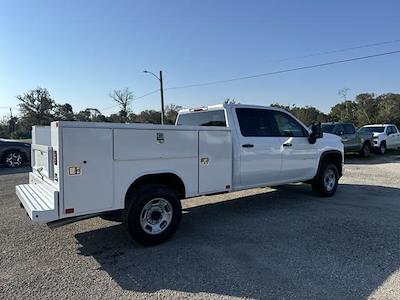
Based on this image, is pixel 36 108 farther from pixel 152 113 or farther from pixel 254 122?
pixel 254 122

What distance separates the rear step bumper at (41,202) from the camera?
4441 millimetres

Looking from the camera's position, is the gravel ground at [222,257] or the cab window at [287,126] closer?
the gravel ground at [222,257]

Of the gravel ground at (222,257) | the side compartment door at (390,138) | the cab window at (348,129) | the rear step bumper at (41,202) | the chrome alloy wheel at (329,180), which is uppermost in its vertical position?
the cab window at (348,129)

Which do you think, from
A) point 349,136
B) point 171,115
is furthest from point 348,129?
point 171,115

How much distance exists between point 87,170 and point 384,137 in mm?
19735

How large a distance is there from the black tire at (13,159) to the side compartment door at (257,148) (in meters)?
12.6

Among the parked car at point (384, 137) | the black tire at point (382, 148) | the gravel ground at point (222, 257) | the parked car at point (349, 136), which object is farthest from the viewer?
the black tire at point (382, 148)

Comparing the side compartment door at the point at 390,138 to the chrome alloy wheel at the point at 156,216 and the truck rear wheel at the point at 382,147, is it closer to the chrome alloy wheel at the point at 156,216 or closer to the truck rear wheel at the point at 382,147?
the truck rear wheel at the point at 382,147

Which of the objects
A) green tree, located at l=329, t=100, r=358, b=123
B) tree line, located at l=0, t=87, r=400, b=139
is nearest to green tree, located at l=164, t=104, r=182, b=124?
tree line, located at l=0, t=87, r=400, b=139

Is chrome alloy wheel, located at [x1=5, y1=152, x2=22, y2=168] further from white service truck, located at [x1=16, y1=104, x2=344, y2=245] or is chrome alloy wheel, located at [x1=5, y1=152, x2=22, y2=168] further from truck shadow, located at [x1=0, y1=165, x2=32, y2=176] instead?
white service truck, located at [x1=16, y1=104, x2=344, y2=245]

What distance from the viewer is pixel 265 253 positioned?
5.02 m

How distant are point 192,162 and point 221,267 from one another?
69.8 inches

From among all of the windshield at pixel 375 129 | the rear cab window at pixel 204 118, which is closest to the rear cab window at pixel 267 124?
the rear cab window at pixel 204 118

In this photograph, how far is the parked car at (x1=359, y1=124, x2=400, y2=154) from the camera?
20.2 meters
